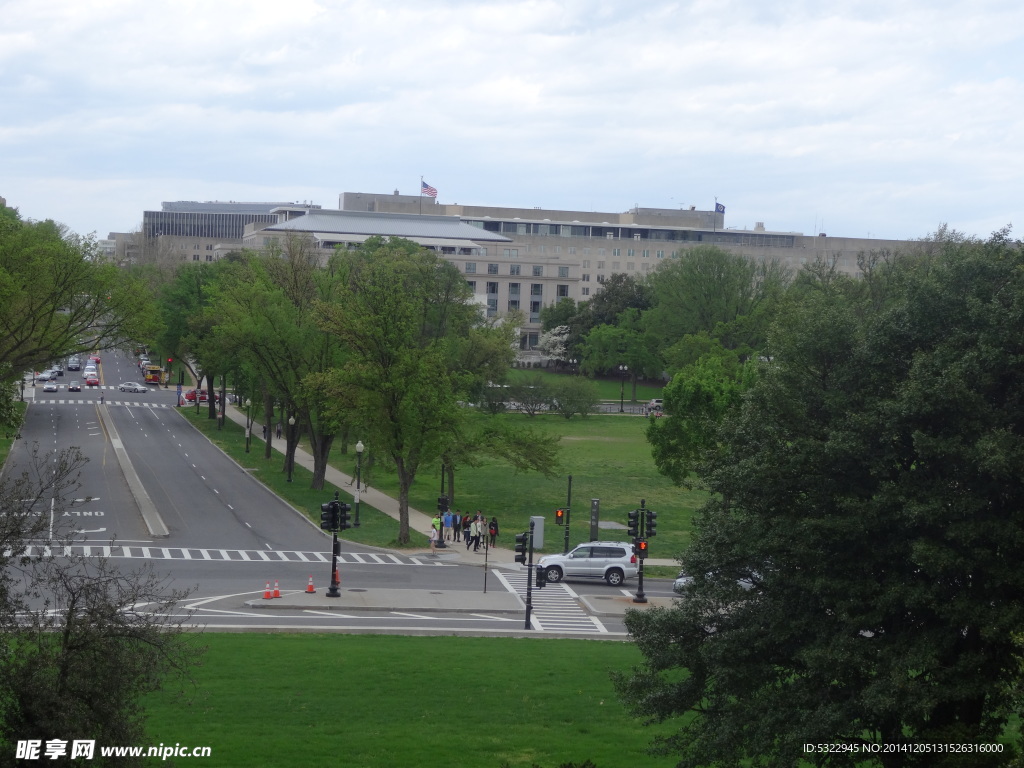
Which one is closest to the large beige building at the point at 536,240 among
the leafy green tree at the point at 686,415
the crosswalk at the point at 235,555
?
the leafy green tree at the point at 686,415

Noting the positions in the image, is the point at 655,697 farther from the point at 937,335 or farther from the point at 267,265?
the point at 267,265

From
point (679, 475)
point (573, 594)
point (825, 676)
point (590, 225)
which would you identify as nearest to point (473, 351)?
point (679, 475)

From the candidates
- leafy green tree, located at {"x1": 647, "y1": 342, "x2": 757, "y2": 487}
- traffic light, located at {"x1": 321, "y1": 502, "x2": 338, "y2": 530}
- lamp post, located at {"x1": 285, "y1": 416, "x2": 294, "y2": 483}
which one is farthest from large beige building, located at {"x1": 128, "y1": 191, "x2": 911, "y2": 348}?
traffic light, located at {"x1": 321, "y1": 502, "x2": 338, "y2": 530}

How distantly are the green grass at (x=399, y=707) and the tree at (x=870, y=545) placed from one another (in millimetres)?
2566

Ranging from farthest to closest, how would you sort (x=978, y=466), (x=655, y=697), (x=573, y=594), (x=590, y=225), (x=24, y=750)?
(x=590, y=225) → (x=573, y=594) → (x=655, y=697) → (x=978, y=466) → (x=24, y=750)

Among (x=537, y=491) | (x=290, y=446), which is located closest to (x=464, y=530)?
(x=537, y=491)

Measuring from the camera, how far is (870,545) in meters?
14.6

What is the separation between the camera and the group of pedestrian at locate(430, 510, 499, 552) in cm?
4384

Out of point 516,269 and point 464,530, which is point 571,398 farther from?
point 464,530

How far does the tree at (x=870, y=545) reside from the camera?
13.5 metres

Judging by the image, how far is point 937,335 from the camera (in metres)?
15.0

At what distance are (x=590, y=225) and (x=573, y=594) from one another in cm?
13631

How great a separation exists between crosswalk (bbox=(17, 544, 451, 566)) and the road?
5 centimetres

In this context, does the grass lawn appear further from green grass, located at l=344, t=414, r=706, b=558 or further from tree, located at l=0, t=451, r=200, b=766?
tree, located at l=0, t=451, r=200, b=766
